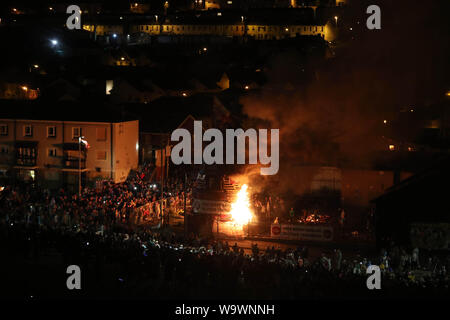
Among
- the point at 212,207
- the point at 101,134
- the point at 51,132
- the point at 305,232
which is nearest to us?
the point at 305,232

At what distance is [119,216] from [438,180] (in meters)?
7.84

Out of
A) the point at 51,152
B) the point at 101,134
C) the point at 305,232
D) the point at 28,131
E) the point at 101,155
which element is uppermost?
the point at 28,131

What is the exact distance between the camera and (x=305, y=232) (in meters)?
12.6

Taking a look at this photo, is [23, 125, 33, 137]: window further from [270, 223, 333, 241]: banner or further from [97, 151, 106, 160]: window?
[270, 223, 333, 241]: banner

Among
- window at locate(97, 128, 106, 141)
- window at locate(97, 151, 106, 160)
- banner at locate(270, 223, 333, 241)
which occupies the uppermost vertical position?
window at locate(97, 128, 106, 141)

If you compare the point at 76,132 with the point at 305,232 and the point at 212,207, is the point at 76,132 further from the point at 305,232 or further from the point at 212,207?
the point at 305,232

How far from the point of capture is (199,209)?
1357 centimetres

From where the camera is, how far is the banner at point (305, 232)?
1258 centimetres

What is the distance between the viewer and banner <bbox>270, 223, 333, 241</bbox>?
12.6 m

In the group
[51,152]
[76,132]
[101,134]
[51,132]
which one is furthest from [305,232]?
[51,132]

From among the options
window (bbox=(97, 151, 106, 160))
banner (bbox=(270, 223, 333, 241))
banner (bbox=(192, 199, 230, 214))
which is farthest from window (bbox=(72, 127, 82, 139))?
banner (bbox=(270, 223, 333, 241))

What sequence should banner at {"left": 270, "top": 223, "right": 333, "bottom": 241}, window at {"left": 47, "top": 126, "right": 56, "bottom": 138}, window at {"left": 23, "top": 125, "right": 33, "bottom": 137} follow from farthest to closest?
window at {"left": 23, "top": 125, "right": 33, "bottom": 137}, window at {"left": 47, "top": 126, "right": 56, "bottom": 138}, banner at {"left": 270, "top": 223, "right": 333, "bottom": 241}
